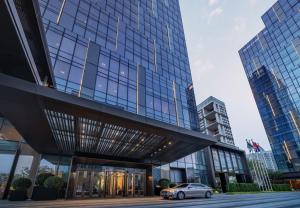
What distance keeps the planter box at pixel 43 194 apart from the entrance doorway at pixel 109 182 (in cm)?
259

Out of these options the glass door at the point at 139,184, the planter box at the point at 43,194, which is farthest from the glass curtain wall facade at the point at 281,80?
the planter box at the point at 43,194

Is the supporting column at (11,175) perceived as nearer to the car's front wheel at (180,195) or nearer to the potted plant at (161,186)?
the car's front wheel at (180,195)

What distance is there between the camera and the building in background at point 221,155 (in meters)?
33.7

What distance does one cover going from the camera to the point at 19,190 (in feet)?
47.9

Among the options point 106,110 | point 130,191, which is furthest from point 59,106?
point 130,191

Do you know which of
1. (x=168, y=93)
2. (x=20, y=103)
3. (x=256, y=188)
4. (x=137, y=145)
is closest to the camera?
(x=20, y=103)

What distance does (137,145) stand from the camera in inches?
677

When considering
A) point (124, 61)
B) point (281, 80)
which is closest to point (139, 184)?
point (124, 61)

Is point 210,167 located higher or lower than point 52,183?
higher

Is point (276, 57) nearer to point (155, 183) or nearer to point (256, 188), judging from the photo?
point (256, 188)

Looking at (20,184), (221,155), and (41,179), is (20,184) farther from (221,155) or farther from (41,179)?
(221,155)

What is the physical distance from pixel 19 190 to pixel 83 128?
814cm

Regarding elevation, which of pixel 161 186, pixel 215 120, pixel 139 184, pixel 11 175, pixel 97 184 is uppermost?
pixel 215 120

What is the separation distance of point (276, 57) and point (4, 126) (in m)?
84.3
